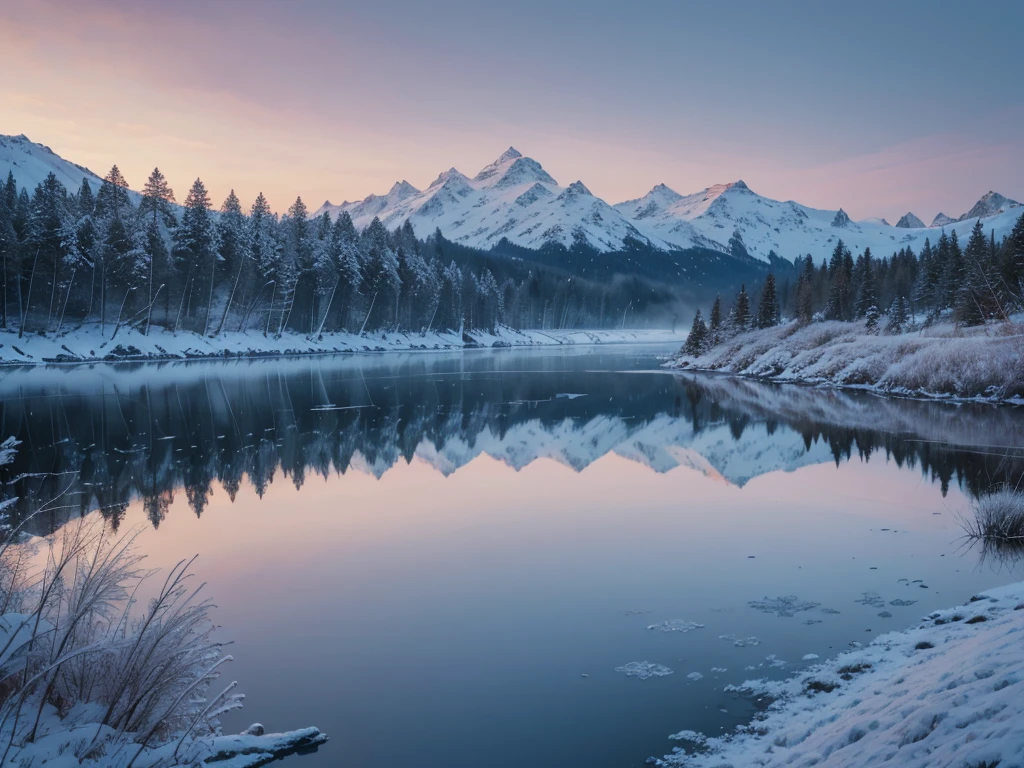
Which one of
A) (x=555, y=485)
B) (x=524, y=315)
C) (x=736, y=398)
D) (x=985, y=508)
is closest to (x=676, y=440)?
(x=555, y=485)

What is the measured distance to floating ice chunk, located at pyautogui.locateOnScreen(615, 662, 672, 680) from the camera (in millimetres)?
8406

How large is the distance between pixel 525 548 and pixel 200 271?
74.9 m

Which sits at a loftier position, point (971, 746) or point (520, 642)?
point (971, 746)

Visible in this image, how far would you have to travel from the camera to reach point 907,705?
18.7 feet

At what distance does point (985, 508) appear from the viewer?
14.1 meters

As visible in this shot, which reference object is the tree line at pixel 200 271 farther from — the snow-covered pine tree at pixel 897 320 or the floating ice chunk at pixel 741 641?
the floating ice chunk at pixel 741 641

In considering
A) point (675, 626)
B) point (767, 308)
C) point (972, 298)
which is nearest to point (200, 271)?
point (767, 308)

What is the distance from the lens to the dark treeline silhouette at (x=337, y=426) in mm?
18797

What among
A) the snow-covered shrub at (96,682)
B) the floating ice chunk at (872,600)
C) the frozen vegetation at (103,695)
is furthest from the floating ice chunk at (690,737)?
the floating ice chunk at (872,600)

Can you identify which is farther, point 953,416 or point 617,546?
point 953,416

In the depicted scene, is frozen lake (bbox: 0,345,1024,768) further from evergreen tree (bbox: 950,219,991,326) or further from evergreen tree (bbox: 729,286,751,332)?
evergreen tree (bbox: 729,286,751,332)

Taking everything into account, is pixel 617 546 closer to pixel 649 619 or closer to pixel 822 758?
pixel 649 619

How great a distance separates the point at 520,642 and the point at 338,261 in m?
88.8

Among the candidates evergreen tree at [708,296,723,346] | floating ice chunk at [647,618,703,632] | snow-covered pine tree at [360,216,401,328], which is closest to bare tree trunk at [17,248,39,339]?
snow-covered pine tree at [360,216,401,328]
